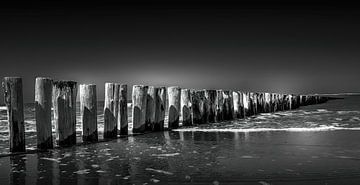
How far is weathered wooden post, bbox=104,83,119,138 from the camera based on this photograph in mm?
7859

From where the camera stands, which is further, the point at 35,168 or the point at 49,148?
the point at 49,148

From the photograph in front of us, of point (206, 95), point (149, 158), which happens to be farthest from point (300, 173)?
point (206, 95)

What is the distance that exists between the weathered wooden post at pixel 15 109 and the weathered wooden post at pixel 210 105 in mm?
7125

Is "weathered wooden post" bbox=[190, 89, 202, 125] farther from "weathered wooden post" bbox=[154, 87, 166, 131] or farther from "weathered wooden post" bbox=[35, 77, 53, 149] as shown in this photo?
"weathered wooden post" bbox=[35, 77, 53, 149]

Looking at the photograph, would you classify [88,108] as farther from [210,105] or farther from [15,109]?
[210,105]

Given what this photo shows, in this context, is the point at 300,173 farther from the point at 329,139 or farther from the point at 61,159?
the point at 329,139

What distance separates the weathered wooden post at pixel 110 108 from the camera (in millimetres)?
7859

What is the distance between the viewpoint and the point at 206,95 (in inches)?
480

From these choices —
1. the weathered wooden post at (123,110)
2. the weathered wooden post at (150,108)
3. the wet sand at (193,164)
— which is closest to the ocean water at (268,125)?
A: the weathered wooden post at (123,110)

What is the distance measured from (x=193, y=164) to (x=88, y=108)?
10.3 feet

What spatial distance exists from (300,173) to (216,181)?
993mm

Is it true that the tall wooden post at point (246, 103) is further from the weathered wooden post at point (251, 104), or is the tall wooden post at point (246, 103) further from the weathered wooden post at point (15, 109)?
the weathered wooden post at point (15, 109)

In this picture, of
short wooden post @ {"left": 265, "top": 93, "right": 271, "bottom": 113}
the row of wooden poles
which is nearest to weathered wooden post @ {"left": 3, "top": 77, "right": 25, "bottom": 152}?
the row of wooden poles

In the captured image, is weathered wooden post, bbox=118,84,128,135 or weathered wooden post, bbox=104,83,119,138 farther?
weathered wooden post, bbox=118,84,128,135
